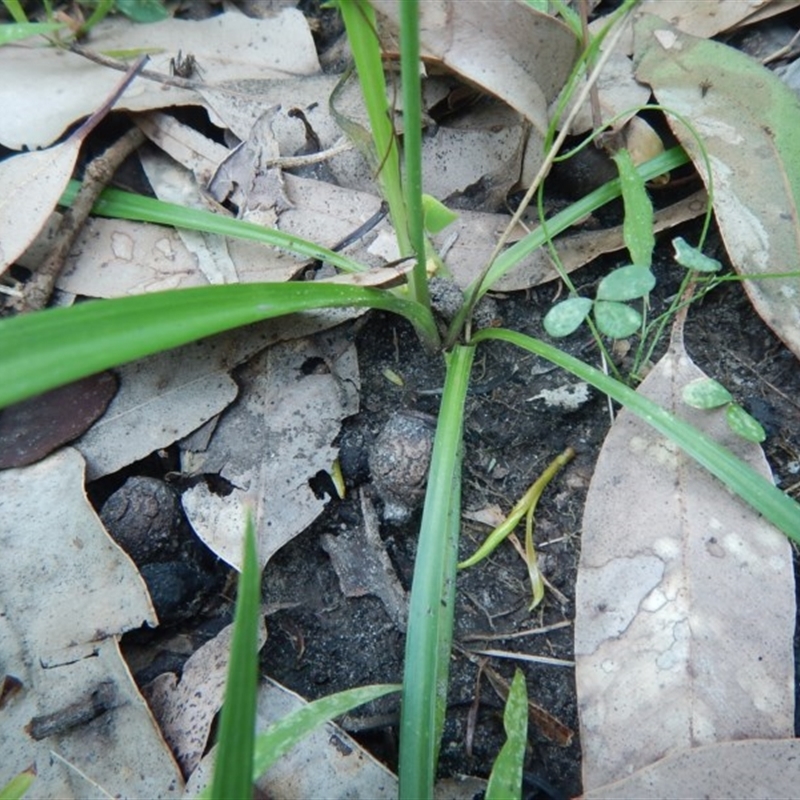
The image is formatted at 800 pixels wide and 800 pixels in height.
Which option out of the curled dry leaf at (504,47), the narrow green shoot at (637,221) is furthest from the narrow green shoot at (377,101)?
the narrow green shoot at (637,221)

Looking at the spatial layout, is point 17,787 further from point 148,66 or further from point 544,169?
point 148,66

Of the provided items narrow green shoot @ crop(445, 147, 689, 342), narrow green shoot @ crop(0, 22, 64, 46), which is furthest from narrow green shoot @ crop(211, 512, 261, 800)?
narrow green shoot @ crop(0, 22, 64, 46)

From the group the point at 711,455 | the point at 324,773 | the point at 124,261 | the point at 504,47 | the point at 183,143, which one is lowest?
the point at 324,773

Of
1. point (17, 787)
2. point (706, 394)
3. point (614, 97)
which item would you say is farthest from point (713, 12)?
point (17, 787)

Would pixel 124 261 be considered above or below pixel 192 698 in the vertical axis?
above

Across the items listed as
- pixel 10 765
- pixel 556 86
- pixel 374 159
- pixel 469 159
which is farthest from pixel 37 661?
pixel 556 86
